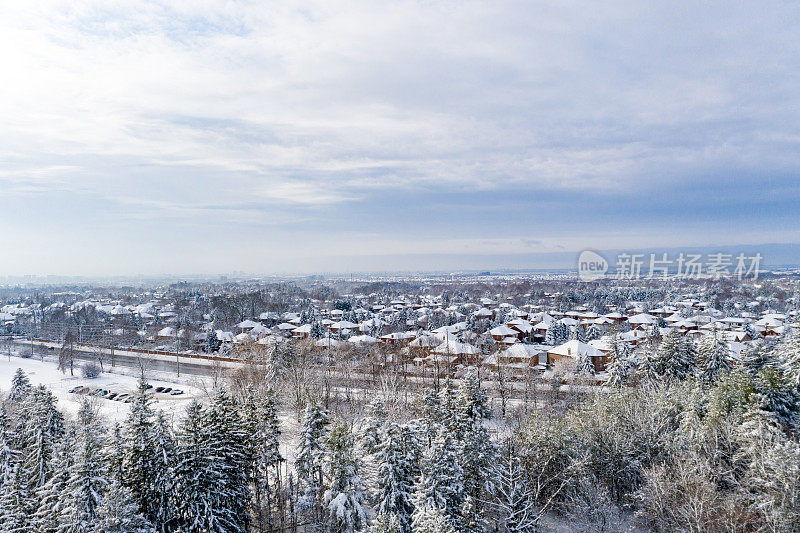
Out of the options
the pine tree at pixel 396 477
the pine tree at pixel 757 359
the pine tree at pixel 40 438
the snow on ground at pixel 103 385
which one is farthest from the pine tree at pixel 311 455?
Answer: the pine tree at pixel 757 359

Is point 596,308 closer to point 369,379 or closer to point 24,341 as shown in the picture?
point 369,379

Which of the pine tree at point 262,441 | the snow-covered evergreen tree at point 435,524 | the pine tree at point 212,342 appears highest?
the snow-covered evergreen tree at point 435,524

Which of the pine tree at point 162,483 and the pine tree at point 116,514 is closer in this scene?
the pine tree at point 116,514

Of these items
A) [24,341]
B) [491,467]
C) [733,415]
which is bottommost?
[24,341]

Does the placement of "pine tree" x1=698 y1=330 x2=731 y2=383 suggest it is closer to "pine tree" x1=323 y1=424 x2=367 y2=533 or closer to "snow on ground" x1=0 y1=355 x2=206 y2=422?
"pine tree" x1=323 y1=424 x2=367 y2=533

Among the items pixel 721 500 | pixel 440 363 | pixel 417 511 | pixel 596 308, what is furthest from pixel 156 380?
pixel 596 308

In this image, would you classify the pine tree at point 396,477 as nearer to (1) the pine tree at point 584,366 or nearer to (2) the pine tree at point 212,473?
(2) the pine tree at point 212,473
